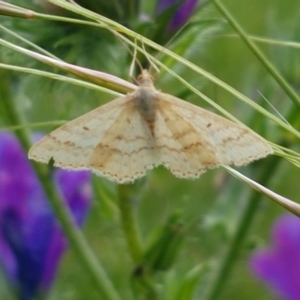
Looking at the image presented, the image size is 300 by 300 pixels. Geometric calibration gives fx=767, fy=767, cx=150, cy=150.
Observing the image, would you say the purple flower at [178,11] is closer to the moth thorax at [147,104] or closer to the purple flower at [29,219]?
the moth thorax at [147,104]

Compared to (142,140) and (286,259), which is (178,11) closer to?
(142,140)

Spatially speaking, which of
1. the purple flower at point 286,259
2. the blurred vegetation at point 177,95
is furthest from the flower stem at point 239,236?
the purple flower at point 286,259

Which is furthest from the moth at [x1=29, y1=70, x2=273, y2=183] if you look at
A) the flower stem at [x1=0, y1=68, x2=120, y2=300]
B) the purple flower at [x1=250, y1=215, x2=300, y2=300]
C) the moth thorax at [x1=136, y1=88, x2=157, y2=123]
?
the purple flower at [x1=250, y1=215, x2=300, y2=300]

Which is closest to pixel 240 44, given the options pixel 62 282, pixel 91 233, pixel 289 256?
pixel 91 233

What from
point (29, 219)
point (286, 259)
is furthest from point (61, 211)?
point (286, 259)

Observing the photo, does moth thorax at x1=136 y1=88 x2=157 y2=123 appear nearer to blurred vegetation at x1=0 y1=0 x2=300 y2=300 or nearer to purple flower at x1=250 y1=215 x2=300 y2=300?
blurred vegetation at x1=0 y1=0 x2=300 y2=300

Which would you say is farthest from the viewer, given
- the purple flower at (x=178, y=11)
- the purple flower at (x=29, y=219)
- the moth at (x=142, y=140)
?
the purple flower at (x=29, y=219)
